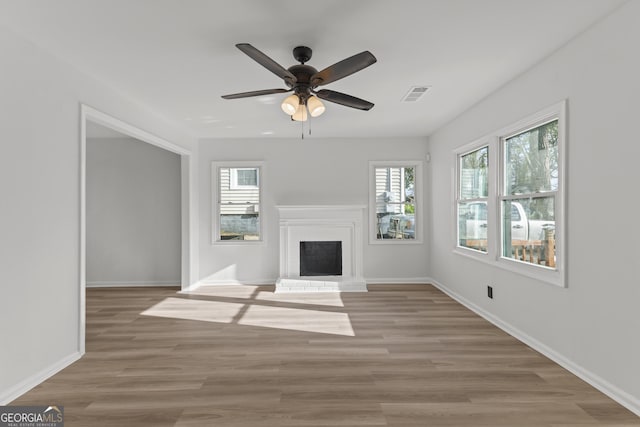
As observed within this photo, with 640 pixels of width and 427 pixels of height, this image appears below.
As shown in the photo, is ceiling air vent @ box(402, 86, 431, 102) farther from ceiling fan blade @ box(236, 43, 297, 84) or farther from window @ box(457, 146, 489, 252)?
ceiling fan blade @ box(236, 43, 297, 84)

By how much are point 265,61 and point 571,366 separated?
3.20m

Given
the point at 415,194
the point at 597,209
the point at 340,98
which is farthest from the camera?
the point at 415,194

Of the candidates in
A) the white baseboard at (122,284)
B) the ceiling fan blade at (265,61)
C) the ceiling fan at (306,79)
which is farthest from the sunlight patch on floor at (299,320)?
the ceiling fan blade at (265,61)

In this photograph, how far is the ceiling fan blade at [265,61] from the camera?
207 centimetres

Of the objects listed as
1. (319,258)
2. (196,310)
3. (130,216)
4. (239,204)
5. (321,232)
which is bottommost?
(196,310)

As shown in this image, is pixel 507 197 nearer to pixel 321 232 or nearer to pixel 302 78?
pixel 302 78

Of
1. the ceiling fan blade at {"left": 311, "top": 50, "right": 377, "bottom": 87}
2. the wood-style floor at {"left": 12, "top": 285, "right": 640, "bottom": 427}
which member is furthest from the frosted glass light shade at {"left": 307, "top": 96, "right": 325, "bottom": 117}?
the wood-style floor at {"left": 12, "top": 285, "right": 640, "bottom": 427}

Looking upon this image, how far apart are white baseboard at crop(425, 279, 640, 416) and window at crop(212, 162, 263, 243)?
3.64m

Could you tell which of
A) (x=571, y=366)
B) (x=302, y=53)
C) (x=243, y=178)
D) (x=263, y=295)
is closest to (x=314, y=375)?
(x=571, y=366)

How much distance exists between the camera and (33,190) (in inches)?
97.2

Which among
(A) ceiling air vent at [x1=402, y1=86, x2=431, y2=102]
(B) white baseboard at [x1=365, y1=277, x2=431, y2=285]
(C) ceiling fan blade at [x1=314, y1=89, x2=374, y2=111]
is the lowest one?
(B) white baseboard at [x1=365, y1=277, x2=431, y2=285]

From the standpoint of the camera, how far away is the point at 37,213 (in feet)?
8.23

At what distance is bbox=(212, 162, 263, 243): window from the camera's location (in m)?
5.84

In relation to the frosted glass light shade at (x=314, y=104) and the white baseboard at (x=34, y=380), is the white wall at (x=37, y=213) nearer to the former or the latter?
the white baseboard at (x=34, y=380)
